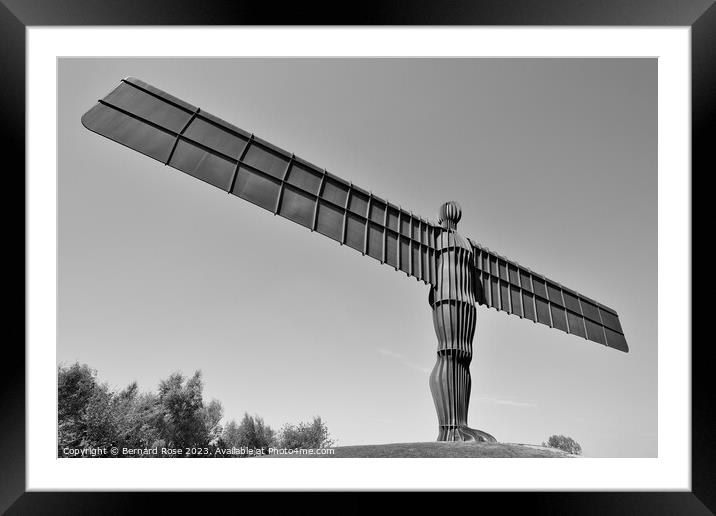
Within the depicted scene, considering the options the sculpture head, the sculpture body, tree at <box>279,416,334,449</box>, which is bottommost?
tree at <box>279,416,334,449</box>

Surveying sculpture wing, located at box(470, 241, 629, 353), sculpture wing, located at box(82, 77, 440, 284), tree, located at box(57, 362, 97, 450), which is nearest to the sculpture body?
sculpture wing, located at box(82, 77, 440, 284)

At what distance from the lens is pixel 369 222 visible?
11.8 metres

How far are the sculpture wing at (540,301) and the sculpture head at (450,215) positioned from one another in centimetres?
58

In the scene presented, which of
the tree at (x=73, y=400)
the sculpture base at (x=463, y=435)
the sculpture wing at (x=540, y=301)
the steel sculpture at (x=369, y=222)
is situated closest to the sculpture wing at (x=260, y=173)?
the steel sculpture at (x=369, y=222)

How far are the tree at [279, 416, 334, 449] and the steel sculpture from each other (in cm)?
1082

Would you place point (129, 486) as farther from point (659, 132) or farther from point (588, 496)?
point (659, 132)

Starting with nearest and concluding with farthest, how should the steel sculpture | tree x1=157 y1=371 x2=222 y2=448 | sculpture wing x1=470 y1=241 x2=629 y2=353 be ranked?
the steel sculpture, sculpture wing x1=470 y1=241 x2=629 y2=353, tree x1=157 y1=371 x2=222 y2=448

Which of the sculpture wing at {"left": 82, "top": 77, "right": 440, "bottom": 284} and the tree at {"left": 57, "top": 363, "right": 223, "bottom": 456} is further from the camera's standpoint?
the tree at {"left": 57, "top": 363, "right": 223, "bottom": 456}

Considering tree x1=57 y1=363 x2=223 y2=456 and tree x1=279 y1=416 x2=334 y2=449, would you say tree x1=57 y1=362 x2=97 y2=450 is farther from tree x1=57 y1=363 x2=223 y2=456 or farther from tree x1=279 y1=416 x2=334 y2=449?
tree x1=279 y1=416 x2=334 y2=449

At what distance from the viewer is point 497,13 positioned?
7602mm

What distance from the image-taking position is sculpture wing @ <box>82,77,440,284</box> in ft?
31.4

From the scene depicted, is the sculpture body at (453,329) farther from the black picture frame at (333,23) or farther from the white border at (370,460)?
the black picture frame at (333,23)

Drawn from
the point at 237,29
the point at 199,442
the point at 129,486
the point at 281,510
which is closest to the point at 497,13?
the point at 237,29

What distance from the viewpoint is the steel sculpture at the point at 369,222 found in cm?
969
